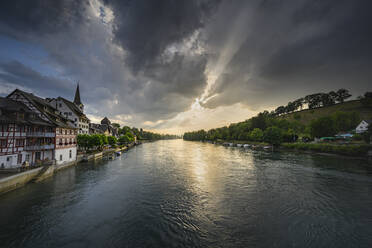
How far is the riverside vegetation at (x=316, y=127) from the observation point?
203ft

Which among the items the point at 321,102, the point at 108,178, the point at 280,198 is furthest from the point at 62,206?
the point at 321,102

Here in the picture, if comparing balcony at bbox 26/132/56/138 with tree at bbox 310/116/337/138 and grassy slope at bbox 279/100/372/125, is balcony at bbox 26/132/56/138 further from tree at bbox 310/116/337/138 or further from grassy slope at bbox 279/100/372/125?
grassy slope at bbox 279/100/372/125

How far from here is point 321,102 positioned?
171 m

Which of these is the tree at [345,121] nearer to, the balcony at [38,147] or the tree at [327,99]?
the tree at [327,99]

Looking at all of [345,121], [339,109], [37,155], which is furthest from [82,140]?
[339,109]

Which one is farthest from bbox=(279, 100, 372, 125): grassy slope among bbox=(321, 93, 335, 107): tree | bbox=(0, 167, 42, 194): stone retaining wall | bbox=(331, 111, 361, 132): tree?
bbox=(0, 167, 42, 194): stone retaining wall

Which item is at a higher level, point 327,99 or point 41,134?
point 327,99

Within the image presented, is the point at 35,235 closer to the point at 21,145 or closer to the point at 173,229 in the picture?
the point at 173,229

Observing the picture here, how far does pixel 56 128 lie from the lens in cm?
3288

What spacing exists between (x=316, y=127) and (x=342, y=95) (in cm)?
11685

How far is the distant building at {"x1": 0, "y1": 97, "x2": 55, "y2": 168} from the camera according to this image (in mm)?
23906

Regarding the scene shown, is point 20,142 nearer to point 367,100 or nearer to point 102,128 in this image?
point 102,128

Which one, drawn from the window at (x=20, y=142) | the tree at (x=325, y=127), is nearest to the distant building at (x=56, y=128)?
the window at (x=20, y=142)

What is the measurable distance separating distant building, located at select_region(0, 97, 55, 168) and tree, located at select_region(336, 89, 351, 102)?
232916 millimetres
